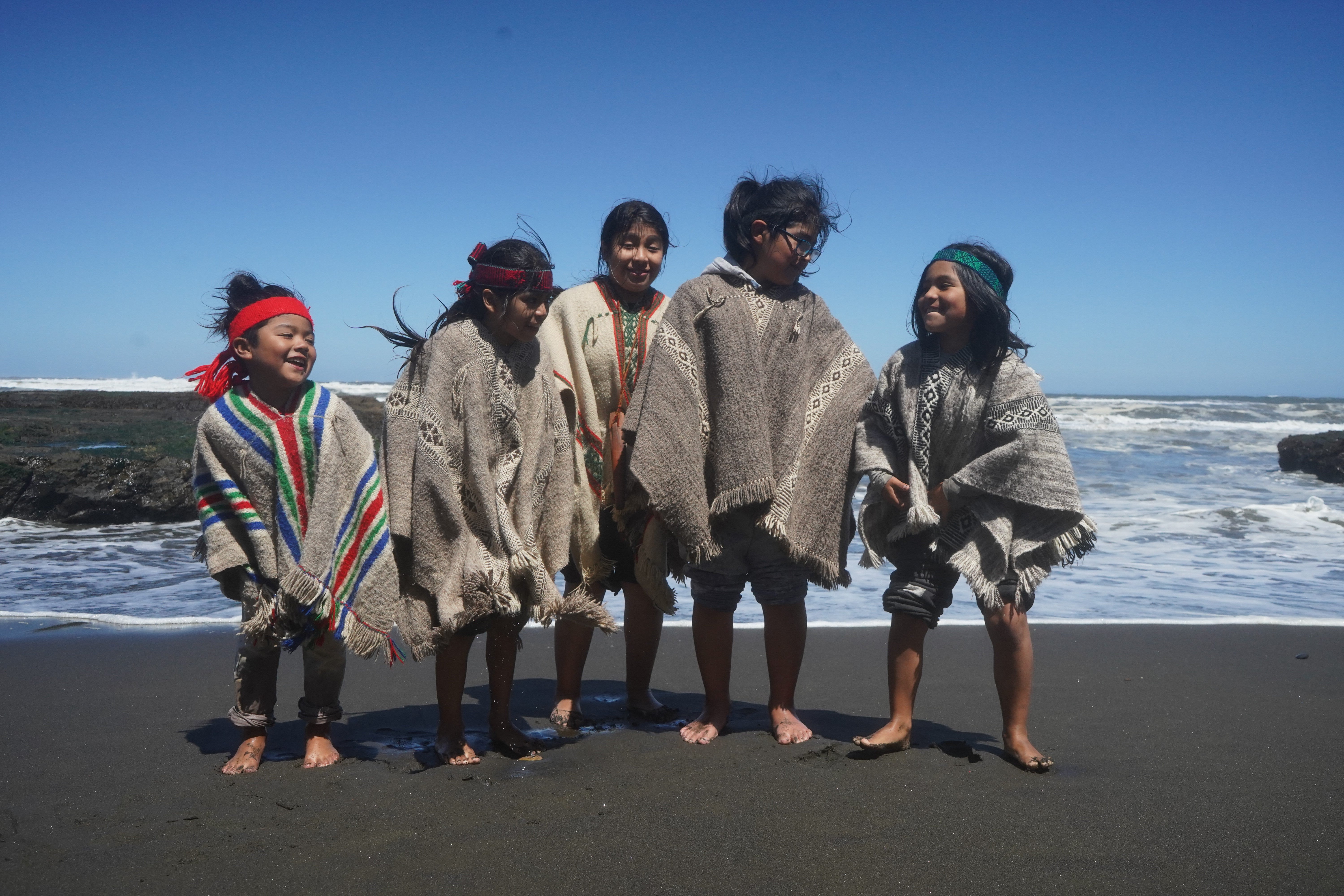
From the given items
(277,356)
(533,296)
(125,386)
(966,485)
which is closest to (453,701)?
(277,356)

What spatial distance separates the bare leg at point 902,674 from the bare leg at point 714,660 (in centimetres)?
46

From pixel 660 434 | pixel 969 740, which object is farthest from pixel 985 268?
pixel 969 740

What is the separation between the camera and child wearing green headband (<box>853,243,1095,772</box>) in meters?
2.72

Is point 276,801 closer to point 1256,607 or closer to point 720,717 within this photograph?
point 720,717

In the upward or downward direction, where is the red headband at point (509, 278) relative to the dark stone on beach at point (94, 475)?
upward

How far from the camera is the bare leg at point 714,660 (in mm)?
3123

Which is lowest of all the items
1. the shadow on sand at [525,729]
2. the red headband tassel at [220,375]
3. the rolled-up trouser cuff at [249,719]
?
the shadow on sand at [525,729]

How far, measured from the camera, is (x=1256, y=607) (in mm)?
5336

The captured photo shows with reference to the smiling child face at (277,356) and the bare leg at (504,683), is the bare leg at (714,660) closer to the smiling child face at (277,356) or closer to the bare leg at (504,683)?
the bare leg at (504,683)

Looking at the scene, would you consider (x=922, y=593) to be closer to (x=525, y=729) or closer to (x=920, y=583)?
(x=920, y=583)

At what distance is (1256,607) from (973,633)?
1934 millimetres

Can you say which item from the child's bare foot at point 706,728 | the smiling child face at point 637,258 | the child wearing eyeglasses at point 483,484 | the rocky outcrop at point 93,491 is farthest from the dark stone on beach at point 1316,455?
the rocky outcrop at point 93,491

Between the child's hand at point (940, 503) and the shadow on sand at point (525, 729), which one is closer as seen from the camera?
the child's hand at point (940, 503)

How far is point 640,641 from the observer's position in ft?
11.2
